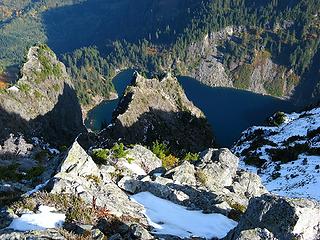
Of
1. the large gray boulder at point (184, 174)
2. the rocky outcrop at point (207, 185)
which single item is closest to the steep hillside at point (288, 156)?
the rocky outcrop at point (207, 185)

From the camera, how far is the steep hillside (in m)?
52.5

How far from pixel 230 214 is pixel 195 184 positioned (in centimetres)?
759

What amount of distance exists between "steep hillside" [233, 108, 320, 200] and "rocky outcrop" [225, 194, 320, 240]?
89.2 ft

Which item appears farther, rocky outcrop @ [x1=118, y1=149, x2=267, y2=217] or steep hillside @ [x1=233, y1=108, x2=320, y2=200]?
steep hillside @ [x1=233, y1=108, x2=320, y2=200]

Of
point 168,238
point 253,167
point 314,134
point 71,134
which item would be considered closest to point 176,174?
point 168,238

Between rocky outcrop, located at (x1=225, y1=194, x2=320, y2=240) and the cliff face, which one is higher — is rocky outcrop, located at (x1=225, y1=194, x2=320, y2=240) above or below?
below

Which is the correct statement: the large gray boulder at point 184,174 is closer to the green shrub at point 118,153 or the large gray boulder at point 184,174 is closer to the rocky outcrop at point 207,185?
the rocky outcrop at point 207,185

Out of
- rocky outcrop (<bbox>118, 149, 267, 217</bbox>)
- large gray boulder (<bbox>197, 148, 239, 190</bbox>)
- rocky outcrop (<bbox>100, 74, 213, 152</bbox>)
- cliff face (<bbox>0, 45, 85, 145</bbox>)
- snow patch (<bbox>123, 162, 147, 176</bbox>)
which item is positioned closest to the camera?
rocky outcrop (<bbox>118, 149, 267, 217</bbox>)

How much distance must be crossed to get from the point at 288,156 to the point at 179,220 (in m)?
41.8

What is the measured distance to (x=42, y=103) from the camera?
118m

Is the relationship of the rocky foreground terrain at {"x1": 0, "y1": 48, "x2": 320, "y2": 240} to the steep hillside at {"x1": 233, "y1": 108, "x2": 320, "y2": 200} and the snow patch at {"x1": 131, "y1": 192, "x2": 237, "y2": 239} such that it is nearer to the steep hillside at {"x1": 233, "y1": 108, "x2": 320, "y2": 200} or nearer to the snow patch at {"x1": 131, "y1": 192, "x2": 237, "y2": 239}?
the snow patch at {"x1": 131, "y1": 192, "x2": 237, "y2": 239}

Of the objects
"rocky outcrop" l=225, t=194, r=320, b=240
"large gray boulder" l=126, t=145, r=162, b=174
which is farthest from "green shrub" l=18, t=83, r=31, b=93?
"rocky outcrop" l=225, t=194, r=320, b=240

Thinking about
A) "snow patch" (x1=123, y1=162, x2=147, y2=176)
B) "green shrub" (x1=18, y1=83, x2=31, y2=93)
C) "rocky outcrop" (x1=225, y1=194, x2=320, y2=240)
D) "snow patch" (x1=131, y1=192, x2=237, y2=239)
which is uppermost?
"green shrub" (x1=18, y1=83, x2=31, y2=93)

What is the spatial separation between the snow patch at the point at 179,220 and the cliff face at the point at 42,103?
72.2 m
